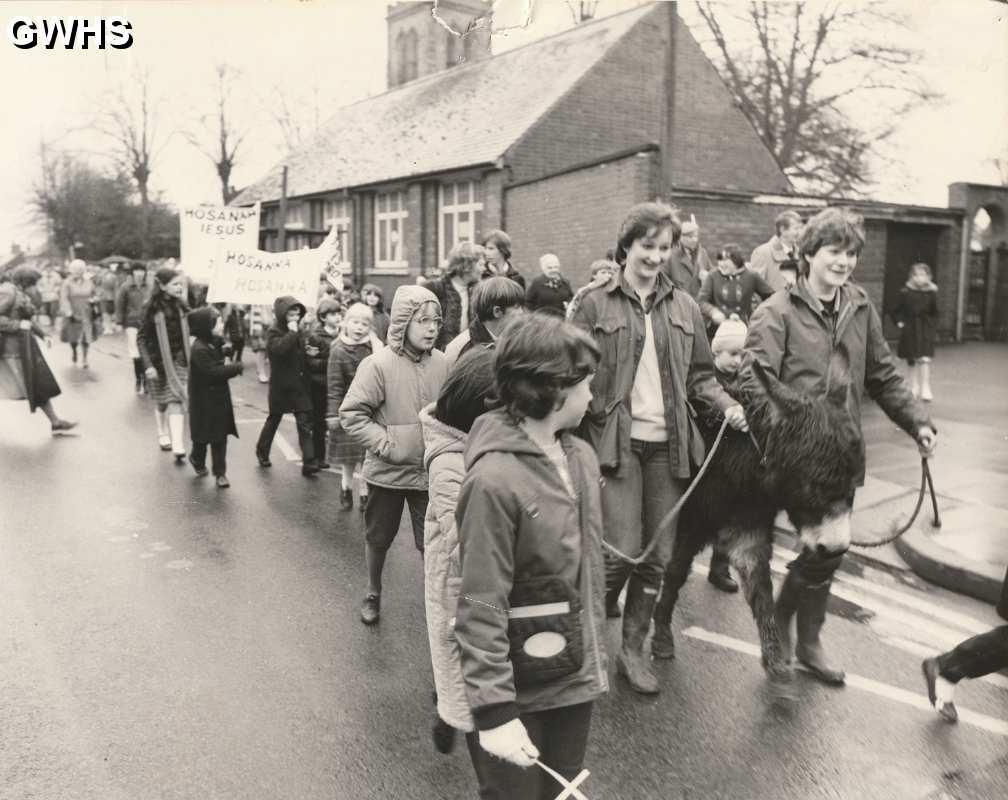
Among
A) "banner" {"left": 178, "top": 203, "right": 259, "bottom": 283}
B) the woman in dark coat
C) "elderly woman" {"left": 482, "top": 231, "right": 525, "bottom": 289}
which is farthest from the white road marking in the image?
"banner" {"left": 178, "top": 203, "right": 259, "bottom": 283}

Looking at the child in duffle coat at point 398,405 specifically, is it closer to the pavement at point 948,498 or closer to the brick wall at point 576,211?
the pavement at point 948,498

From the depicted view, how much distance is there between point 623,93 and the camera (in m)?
23.3

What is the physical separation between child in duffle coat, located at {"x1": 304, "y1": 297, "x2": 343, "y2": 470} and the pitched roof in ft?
42.2

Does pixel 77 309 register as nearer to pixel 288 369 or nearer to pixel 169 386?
pixel 169 386

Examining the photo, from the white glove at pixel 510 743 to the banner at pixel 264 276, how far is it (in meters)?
10.9

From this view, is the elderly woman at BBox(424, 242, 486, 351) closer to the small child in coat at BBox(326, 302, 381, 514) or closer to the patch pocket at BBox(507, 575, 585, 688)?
the small child in coat at BBox(326, 302, 381, 514)

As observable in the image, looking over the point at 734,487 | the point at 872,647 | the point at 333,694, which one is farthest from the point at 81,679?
the point at 872,647

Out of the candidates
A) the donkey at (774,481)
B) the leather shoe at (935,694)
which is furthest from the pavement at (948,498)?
the leather shoe at (935,694)

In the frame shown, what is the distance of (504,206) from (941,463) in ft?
44.9

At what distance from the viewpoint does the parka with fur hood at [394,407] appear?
4844 mm

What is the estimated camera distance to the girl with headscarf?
30.7 ft

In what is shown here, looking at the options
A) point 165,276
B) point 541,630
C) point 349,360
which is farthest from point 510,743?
point 165,276

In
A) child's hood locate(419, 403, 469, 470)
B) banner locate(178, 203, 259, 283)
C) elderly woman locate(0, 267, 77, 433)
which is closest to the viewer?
child's hood locate(419, 403, 469, 470)

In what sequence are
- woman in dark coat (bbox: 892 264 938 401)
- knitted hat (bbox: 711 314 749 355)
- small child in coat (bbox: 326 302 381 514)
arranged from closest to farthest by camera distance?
knitted hat (bbox: 711 314 749 355) < small child in coat (bbox: 326 302 381 514) < woman in dark coat (bbox: 892 264 938 401)
